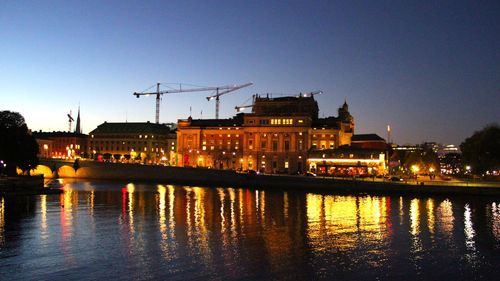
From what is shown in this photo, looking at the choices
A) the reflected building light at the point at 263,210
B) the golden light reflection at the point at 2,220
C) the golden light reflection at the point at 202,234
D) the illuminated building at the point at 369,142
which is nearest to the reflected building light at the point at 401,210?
the reflected building light at the point at 263,210

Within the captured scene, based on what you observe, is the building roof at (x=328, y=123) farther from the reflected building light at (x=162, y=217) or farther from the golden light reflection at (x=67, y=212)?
the golden light reflection at (x=67, y=212)

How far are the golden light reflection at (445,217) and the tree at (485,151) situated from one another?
97.4 ft

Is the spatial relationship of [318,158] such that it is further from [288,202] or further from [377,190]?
[288,202]

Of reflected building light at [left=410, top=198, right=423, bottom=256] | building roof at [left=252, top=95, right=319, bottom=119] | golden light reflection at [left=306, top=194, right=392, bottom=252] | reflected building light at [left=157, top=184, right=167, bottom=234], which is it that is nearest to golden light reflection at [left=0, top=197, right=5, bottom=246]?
reflected building light at [left=157, top=184, right=167, bottom=234]

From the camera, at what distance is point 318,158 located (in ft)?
503

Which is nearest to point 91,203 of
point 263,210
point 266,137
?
point 263,210

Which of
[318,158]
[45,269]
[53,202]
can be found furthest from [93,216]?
[318,158]

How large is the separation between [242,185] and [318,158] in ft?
125

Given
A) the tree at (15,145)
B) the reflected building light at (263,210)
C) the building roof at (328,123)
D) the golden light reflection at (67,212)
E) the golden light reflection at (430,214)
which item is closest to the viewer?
the golden light reflection at (67,212)

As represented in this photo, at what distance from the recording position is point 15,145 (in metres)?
95.8

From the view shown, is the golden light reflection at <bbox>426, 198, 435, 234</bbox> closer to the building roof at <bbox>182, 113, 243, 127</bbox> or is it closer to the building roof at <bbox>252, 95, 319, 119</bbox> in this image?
the building roof at <bbox>252, 95, 319, 119</bbox>

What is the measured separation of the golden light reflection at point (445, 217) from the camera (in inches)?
2143

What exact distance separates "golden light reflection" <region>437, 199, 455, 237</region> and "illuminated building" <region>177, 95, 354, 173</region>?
8441cm

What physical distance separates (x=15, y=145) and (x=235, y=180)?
5177 centimetres
